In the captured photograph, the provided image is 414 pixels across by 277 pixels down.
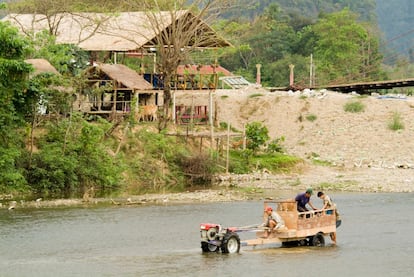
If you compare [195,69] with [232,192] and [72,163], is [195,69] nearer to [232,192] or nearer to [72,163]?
[232,192]

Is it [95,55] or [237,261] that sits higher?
[95,55]

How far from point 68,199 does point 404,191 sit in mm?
13044

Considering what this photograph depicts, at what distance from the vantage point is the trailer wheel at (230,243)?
2719 centimetres

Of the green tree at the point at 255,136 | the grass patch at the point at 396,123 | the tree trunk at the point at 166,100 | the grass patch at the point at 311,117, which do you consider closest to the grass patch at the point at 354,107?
the grass patch at the point at 311,117

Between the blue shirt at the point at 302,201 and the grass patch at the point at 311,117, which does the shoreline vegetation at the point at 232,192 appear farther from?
the blue shirt at the point at 302,201

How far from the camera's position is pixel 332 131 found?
54594 millimetres

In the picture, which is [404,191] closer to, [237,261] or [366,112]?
[366,112]

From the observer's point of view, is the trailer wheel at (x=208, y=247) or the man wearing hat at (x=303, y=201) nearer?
the trailer wheel at (x=208, y=247)

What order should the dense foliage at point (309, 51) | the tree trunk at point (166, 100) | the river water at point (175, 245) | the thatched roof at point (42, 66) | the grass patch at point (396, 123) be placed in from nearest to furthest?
the river water at point (175, 245)
the thatched roof at point (42, 66)
the tree trunk at point (166, 100)
the grass patch at point (396, 123)
the dense foliage at point (309, 51)

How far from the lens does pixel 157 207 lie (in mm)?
37562

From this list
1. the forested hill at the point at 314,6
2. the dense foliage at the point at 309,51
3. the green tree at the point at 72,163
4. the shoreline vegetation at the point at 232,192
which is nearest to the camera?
the shoreline vegetation at the point at 232,192

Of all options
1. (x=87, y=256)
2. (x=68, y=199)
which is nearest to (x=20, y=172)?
(x=68, y=199)

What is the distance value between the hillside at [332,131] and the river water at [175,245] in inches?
348

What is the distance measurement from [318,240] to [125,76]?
22994mm
